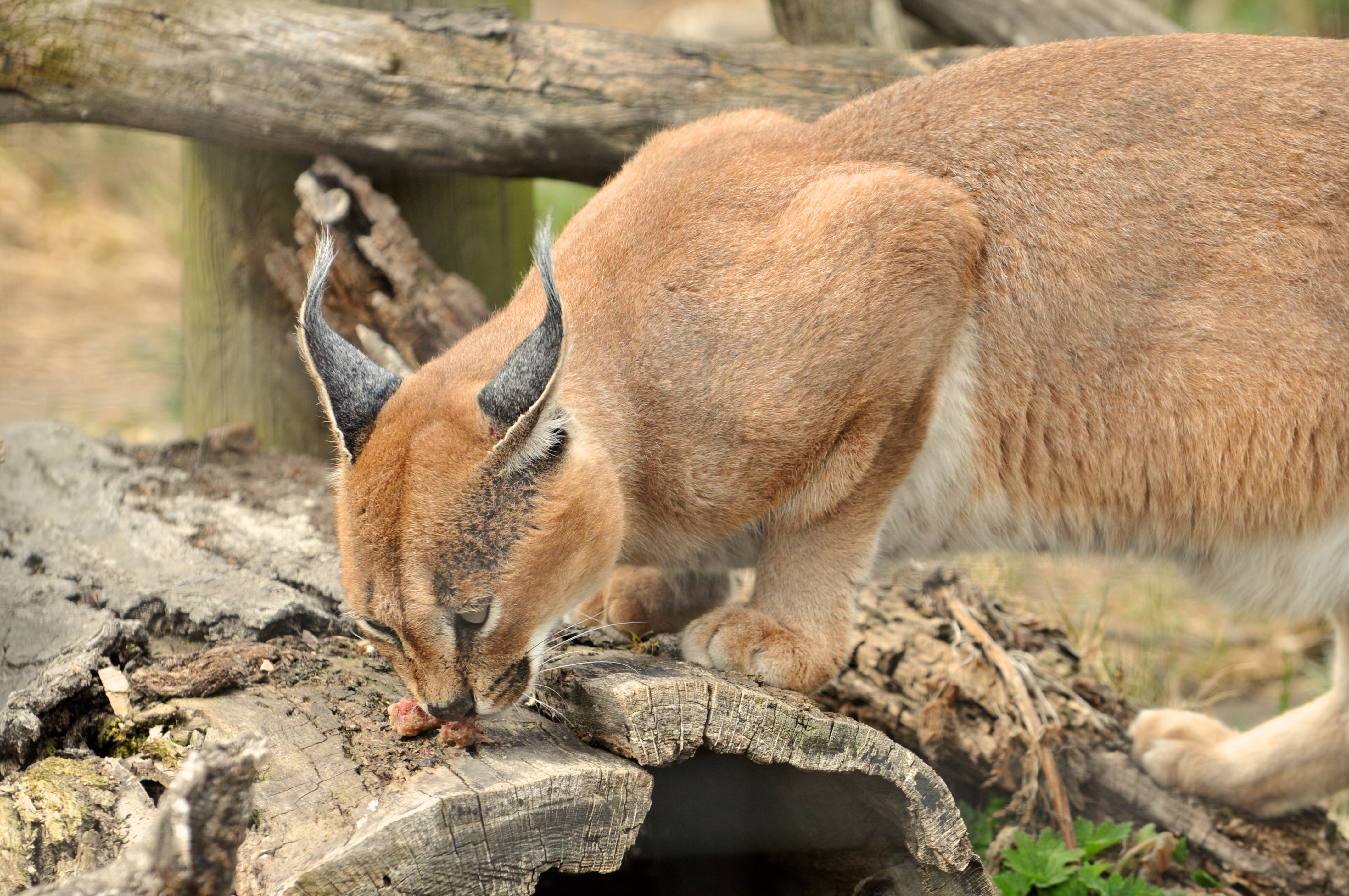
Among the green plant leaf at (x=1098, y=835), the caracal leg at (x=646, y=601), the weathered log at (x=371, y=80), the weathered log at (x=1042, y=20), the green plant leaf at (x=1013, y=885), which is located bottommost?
the green plant leaf at (x=1098, y=835)

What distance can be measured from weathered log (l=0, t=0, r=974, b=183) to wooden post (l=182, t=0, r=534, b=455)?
334 millimetres

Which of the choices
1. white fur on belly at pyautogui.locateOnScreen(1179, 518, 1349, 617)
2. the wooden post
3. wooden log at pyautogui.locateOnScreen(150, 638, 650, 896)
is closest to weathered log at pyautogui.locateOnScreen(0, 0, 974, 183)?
the wooden post

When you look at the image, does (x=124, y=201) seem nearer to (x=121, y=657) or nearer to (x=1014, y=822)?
(x=121, y=657)

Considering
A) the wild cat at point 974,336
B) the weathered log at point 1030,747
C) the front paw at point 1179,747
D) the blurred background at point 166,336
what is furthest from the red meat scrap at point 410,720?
the front paw at point 1179,747

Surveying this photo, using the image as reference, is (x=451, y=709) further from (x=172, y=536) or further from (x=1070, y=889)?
(x=1070, y=889)

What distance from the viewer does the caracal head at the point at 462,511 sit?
279cm

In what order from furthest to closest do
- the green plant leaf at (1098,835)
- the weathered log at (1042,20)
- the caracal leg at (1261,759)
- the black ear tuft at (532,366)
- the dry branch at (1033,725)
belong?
the weathered log at (1042,20) → the caracal leg at (1261,759) → the dry branch at (1033,725) → the green plant leaf at (1098,835) → the black ear tuft at (532,366)

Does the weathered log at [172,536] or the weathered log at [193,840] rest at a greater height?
the weathered log at [193,840]

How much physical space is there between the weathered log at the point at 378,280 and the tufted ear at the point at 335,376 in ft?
5.29

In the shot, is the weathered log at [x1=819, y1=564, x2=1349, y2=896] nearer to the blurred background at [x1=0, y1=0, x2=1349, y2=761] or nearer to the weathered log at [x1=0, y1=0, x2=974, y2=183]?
the blurred background at [x1=0, y1=0, x2=1349, y2=761]

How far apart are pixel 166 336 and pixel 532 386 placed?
693 cm

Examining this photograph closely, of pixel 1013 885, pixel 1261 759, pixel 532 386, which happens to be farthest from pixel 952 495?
pixel 532 386

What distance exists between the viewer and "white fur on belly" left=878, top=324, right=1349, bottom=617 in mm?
3633

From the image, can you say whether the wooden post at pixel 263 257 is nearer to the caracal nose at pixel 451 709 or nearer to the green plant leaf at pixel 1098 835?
the caracal nose at pixel 451 709
